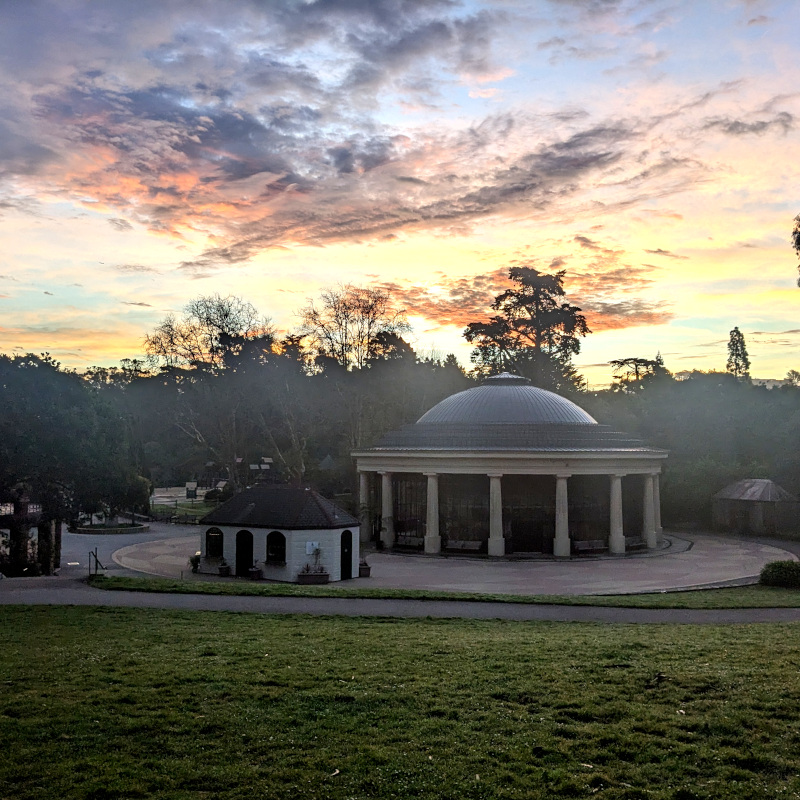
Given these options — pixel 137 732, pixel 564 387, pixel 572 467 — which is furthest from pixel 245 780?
pixel 564 387

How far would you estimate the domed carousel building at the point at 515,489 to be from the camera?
4894cm

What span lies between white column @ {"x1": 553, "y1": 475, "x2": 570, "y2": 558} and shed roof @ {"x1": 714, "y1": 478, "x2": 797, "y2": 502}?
21.1 meters

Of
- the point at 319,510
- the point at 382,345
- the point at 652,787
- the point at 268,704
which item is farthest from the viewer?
the point at 382,345

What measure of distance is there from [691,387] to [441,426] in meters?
62.8

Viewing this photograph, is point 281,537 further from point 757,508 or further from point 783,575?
point 757,508

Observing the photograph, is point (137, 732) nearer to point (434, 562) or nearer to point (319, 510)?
point (319, 510)

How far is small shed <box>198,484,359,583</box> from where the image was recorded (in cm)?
3700

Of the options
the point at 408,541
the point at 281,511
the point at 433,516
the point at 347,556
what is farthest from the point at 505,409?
the point at 281,511

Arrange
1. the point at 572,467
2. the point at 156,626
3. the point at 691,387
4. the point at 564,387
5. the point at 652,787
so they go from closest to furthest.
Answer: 1. the point at 652,787
2. the point at 156,626
3. the point at 572,467
4. the point at 564,387
5. the point at 691,387

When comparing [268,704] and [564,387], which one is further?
[564,387]

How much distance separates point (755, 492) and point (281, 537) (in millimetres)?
41166

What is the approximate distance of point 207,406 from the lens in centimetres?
8031

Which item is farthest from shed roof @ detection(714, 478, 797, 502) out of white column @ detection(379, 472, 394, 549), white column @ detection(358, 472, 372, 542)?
white column @ detection(358, 472, 372, 542)

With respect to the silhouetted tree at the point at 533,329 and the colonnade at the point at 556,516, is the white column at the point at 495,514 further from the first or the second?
the silhouetted tree at the point at 533,329
